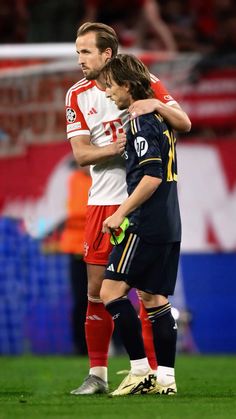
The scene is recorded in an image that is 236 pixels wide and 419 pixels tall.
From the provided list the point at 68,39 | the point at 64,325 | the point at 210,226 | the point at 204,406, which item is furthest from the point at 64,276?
the point at 204,406

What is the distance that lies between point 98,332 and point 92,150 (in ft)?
3.85

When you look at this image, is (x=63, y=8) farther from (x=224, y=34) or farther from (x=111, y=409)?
(x=111, y=409)

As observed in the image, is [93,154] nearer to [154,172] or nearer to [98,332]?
[154,172]

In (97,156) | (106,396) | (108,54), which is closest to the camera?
(106,396)

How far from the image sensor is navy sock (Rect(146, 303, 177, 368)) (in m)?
7.36

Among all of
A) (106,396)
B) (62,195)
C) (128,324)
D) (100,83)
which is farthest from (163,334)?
(62,195)

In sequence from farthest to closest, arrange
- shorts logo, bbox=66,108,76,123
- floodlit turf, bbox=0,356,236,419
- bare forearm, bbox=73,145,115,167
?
shorts logo, bbox=66,108,76,123, bare forearm, bbox=73,145,115,167, floodlit turf, bbox=0,356,236,419

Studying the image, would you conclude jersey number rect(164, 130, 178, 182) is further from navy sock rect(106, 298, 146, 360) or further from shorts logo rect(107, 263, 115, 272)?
navy sock rect(106, 298, 146, 360)

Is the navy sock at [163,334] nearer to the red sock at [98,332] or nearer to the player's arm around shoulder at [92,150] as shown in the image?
the red sock at [98,332]

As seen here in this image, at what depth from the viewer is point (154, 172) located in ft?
23.5

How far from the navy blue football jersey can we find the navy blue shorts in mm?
54

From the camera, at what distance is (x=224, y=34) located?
15.4 metres

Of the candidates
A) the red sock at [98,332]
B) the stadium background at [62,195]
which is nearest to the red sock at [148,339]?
the red sock at [98,332]

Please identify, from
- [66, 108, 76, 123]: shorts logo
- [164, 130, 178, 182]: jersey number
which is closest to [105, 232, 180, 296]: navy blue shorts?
[164, 130, 178, 182]: jersey number
